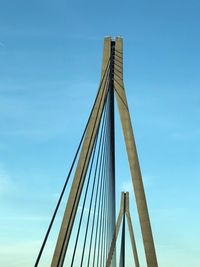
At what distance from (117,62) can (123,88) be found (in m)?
1.20

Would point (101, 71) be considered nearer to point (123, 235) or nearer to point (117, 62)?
point (117, 62)

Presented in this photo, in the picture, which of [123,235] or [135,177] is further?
[123,235]

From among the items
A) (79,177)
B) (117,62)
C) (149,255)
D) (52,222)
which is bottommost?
(52,222)

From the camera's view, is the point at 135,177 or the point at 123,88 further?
the point at 123,88

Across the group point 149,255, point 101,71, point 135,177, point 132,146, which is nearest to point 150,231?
point 149,255

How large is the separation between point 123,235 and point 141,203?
2117cm

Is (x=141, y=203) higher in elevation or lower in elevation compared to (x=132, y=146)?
lower

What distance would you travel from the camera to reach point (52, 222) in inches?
496

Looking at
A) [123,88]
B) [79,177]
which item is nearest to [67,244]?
[79,177]

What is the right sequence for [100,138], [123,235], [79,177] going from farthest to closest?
[123,235] → [100,138] → [79,177]

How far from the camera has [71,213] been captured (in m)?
14.4

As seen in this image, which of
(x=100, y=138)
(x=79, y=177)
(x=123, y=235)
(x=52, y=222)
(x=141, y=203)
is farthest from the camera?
(x=123, y=235)

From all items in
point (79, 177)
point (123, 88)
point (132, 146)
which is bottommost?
point (79, 177)

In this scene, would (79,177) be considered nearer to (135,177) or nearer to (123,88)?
(135,177)
